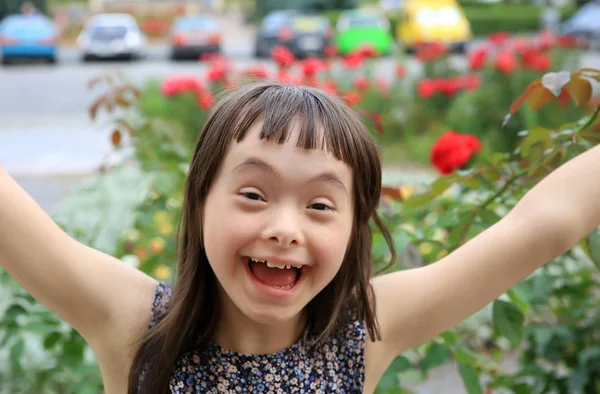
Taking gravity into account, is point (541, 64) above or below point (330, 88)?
above

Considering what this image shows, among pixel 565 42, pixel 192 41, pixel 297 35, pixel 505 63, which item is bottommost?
pixel 505 63

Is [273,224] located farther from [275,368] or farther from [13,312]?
[13,312]

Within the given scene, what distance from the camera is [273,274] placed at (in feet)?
3.86

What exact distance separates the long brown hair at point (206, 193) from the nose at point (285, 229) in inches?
4.0

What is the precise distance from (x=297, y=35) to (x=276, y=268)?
15.6 m

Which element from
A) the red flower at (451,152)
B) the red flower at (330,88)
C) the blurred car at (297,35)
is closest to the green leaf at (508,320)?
the red flower at (330,88)

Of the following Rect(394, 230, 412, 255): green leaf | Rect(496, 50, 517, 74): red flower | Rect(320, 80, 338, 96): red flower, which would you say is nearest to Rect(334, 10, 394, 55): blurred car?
Rect(496, 50, 517, 74): red flower

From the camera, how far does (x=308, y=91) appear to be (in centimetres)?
126

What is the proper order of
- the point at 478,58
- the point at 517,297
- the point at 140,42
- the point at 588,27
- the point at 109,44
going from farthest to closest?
the point at 588,27, the point at 140,42, the point at 109,44, the point at 478,58, the point at 517,297

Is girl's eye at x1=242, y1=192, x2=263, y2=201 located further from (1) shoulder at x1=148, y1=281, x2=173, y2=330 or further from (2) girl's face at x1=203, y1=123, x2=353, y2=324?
(1) shoulder at x1=148, y1=281, x2=173, y2=330

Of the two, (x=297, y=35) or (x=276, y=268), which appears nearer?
Result: (x=276, y=268)

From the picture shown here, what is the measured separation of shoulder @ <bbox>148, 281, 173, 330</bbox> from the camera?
129cm

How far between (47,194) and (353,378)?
5.29 m

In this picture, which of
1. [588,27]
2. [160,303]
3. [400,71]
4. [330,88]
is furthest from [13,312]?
[588,27]
